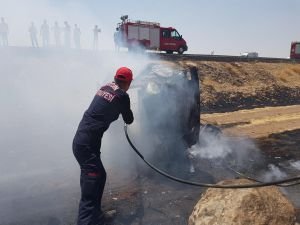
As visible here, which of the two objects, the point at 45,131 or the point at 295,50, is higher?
the point at 295,50

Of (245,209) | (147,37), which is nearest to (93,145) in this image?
(245,209)

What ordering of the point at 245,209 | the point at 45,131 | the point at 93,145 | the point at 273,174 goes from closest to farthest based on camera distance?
the point at 245,209, the point at 93,145, the point at 273,174, the point at 45,131

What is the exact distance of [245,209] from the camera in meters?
4.02

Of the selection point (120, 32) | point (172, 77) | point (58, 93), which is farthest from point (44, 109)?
point (120, 32)

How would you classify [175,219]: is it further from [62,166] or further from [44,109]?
[44,109]

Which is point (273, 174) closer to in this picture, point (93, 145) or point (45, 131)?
point (93, 145)

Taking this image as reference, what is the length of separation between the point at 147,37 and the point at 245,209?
21075 mm

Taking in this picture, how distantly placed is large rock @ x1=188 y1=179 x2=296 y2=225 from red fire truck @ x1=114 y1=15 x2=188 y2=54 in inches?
788

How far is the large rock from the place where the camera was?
13.1ft

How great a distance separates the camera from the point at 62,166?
6.95m

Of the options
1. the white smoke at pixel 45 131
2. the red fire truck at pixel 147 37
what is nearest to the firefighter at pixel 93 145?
the white smoke at pixel 45 131

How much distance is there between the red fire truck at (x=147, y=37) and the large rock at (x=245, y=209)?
65.6ft

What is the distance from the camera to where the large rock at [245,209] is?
4.00 m

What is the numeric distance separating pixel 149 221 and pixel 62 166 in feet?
9.31
